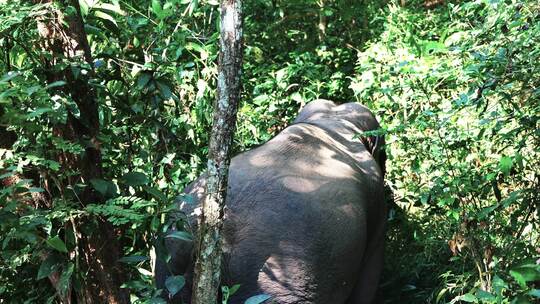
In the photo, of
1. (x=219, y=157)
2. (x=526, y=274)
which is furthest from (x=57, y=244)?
(x=526, y=274)

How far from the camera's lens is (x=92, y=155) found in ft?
9.34

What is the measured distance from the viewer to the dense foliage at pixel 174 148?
2604mm

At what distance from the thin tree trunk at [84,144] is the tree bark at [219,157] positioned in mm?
502

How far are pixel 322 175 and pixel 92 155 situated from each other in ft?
3.96

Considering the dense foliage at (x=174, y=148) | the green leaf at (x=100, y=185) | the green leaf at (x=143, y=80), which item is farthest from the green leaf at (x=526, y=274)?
the green leaf at (x=143, y=80)

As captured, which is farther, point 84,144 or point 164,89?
point 164,89

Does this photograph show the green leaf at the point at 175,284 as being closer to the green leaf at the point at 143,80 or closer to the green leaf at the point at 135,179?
the green leaf at the point at 135,179

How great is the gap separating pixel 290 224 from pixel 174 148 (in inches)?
38.9

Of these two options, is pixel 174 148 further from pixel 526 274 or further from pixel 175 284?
pixel 526 274

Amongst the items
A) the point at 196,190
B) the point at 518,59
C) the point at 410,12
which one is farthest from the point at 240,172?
the point at 410,12

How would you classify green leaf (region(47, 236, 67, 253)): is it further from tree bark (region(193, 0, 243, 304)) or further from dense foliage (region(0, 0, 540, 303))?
tree bark (region(193, 0, 243, 304))

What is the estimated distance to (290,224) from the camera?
311 centimetres

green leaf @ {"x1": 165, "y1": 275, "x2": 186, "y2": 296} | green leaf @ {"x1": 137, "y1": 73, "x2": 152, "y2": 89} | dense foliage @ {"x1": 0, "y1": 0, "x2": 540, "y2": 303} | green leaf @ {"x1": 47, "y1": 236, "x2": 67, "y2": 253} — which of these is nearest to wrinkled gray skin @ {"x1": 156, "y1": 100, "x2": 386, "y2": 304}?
dense foliage @ {"x1": 0, "y1": 0, "x2": 540, "y2": 303}

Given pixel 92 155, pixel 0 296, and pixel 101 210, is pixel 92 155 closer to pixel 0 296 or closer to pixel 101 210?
pixel 101 210
